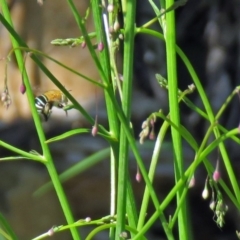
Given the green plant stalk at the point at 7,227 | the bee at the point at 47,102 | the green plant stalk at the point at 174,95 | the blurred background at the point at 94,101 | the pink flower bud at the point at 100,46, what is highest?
the pink flower bud at the point at 100,46

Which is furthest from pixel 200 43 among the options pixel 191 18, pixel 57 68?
pixel 57 68

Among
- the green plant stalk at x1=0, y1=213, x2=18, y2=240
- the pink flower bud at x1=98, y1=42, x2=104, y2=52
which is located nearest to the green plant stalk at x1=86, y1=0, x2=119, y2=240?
the pink flower bud at x1=98, y1=42, x2=104, y2=52

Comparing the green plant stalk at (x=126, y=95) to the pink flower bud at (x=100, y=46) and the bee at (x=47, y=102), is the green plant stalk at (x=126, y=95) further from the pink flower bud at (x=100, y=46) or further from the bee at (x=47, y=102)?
the bee at (x=47, y=102)

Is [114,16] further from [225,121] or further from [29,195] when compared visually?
[29,195]

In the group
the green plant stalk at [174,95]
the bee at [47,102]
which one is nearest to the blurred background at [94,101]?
the bee at [47,102]

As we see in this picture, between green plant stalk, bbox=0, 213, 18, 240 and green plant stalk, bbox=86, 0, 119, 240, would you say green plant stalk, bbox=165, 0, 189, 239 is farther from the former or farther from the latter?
green plant stalk, bbox=0, 213, 18, 240

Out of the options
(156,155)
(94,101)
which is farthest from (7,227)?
(94,101)
